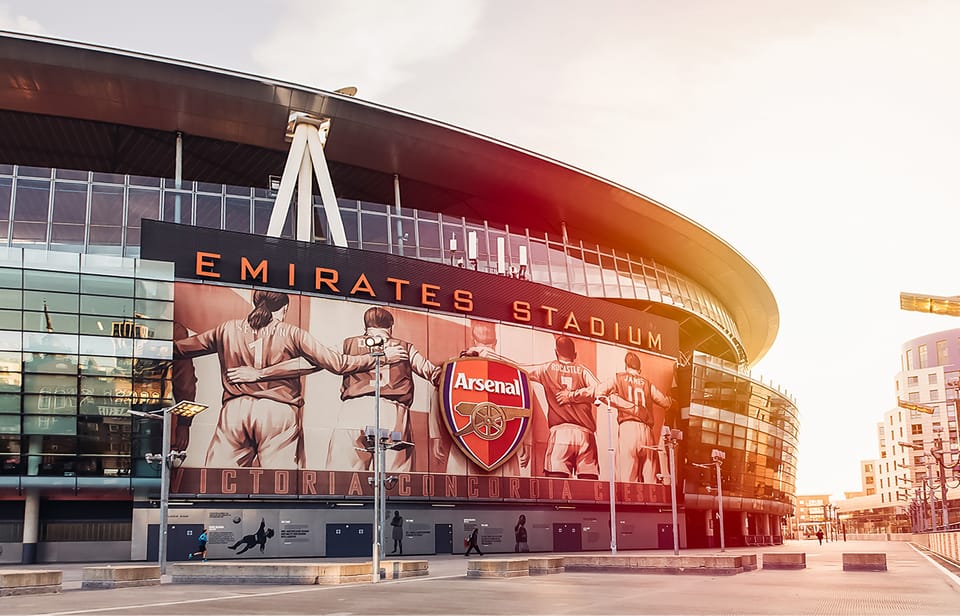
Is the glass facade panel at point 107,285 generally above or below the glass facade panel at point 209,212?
below

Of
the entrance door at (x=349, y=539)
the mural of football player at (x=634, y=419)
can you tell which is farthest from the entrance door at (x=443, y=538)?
the mural of football player at (x=634, y=419)

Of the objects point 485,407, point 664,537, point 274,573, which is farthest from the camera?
point 664,537

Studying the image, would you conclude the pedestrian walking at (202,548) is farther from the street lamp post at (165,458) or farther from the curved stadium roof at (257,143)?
the curved stadium roof at (257,143)

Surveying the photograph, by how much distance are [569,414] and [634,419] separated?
657 centimetres

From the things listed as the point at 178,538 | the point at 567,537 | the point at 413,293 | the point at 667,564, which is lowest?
the point at 567,537

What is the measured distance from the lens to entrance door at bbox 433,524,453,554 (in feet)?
191

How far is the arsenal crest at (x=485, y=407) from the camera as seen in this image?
59.1 m

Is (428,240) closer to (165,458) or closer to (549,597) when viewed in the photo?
(165,458)

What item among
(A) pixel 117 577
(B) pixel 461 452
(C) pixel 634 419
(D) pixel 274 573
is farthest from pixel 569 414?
(A) pixel 117 577

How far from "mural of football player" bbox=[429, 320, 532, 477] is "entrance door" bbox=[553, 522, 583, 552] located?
5.33 meters

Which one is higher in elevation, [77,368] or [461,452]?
[77,368]

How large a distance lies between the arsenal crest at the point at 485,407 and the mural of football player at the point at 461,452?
1.44 ft

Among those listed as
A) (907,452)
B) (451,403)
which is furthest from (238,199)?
(907,452)

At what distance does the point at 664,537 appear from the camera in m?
71.3
